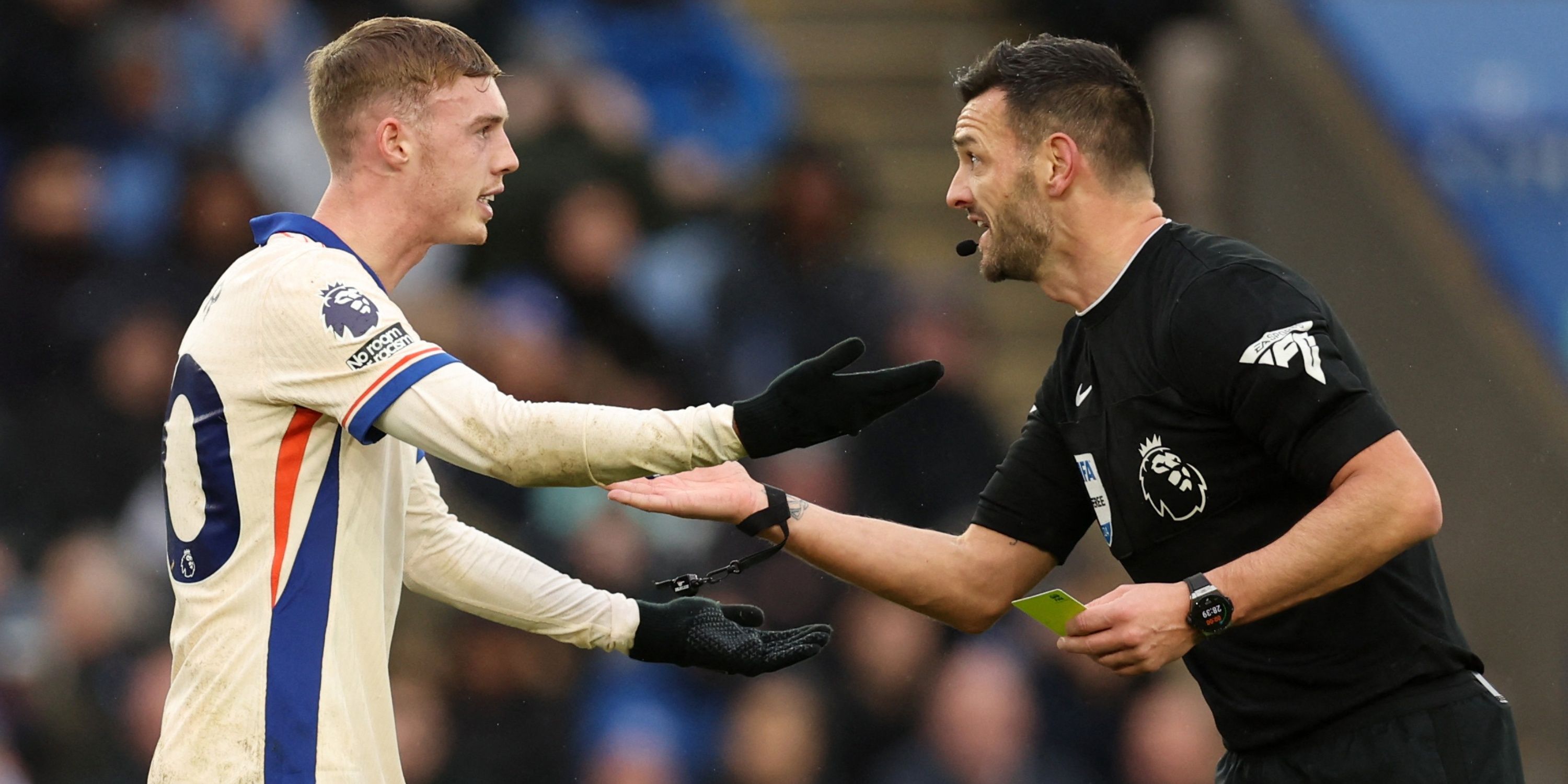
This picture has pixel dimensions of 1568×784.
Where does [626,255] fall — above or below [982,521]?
above

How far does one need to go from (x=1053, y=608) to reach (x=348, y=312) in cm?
136

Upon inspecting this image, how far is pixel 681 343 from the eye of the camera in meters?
6.45

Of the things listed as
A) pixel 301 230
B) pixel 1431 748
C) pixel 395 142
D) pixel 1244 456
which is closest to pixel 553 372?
pixel 395 142

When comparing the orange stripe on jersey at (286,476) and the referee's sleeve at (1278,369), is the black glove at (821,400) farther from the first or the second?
the orange stripe on jersey at (286,476)

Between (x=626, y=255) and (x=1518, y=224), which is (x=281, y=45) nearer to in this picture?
(x=626, y=255)

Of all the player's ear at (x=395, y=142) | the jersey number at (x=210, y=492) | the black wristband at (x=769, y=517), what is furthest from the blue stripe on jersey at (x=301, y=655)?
the black wristband at (x=769, y=517)

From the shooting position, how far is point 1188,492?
10.8 feet

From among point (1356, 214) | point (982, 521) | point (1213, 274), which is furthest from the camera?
point (1356, 214)

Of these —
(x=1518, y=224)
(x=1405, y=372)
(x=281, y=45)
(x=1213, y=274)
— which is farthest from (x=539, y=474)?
(x=1518, y=224)

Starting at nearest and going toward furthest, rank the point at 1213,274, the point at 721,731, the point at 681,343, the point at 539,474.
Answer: the point at 539,474, the point at 1213,274, the point at 721,731, the point at 681,343

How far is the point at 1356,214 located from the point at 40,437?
17.5ft

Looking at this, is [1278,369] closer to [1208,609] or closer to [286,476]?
[1208,609]

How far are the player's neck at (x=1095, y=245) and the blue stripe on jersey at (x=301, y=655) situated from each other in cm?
163

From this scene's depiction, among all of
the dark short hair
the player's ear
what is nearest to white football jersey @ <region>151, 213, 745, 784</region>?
the player's ear
